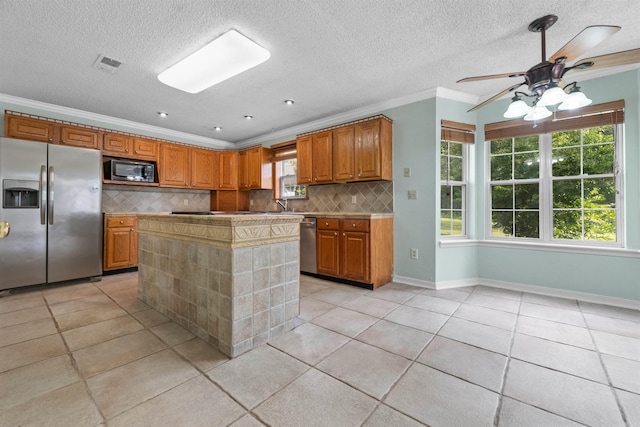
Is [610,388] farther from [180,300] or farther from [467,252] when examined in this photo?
[180,300]

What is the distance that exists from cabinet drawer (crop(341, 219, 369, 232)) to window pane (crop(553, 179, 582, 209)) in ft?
7.52

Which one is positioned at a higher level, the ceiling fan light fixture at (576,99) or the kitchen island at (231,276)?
the ceiling fan light fixture at (576,99)

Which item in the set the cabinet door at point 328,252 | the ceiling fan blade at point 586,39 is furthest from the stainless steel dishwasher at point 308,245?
the ceiling fan blade at point 586,39

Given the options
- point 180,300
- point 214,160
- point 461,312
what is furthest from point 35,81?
point 461,312

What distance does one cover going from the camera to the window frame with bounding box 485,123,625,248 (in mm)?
2896

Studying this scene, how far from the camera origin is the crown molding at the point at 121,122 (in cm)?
361

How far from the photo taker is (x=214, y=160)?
5.55 metres

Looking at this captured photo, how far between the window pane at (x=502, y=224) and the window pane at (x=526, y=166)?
509mm

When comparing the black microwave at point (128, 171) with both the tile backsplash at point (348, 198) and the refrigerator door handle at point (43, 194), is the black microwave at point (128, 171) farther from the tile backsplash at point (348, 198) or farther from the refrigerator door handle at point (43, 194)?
the tile backsplash at point (348, 198)

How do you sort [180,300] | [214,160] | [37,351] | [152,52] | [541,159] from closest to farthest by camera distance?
[37,351], [180,300], [152,52], [541,159], [214,160]

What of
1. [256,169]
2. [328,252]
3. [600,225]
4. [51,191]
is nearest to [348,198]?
[328,252]

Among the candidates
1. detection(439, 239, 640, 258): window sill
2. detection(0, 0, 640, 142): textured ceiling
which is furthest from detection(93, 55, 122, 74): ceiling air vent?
detection(439, 239, 640, 258): window sill

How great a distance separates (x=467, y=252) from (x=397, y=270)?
0.96 meters

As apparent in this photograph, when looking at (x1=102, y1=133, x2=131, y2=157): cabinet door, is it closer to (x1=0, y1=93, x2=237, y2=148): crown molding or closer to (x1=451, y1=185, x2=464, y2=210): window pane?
(x1=0, y1=93, x2=237, y2=148): crown molding
